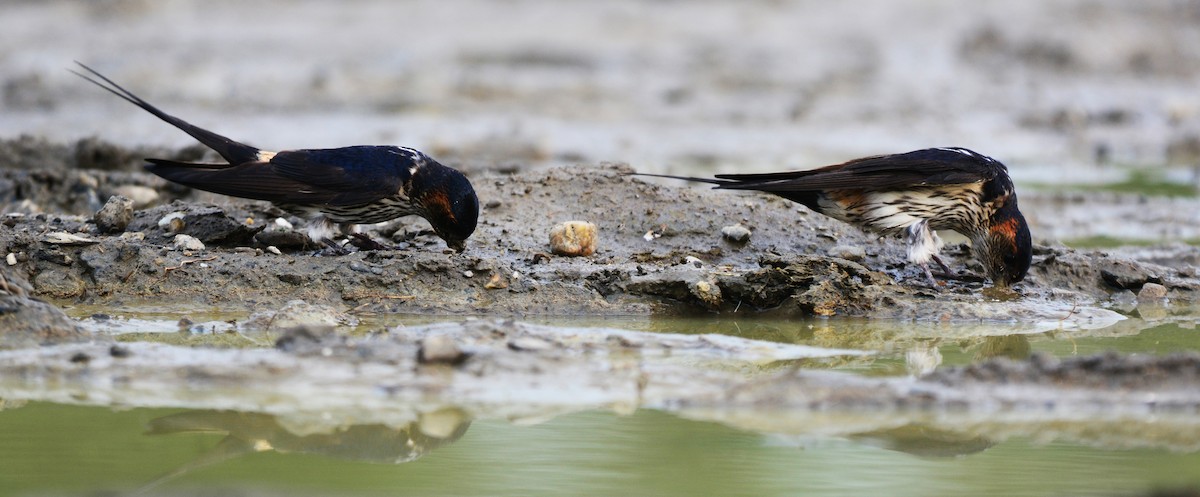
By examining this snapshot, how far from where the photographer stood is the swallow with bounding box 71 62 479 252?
629 centimetres

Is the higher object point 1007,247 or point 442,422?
point 1007,247

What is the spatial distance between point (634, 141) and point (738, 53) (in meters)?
6.80

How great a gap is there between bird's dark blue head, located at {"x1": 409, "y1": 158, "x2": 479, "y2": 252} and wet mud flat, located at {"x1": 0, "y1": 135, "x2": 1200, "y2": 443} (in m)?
0.20

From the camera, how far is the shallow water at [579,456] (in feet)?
11.4

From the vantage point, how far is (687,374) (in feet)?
14.9

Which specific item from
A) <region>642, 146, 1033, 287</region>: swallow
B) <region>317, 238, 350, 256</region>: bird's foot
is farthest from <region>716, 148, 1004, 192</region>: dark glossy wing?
<region>317, 238, 350, 256</region>: bird's foot

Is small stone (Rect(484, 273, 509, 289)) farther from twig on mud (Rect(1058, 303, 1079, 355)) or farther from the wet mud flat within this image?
twig on mud (Rect(1058, 303, 1079, 355))

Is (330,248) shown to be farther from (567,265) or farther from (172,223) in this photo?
(567,265)

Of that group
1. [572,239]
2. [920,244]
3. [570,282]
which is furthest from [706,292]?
[920,244]

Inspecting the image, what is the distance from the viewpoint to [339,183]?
6328 millimetres

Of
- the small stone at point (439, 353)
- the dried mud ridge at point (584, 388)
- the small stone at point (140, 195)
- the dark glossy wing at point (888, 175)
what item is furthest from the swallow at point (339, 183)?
the small stone at point (439, 353)

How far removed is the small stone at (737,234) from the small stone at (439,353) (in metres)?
2.78

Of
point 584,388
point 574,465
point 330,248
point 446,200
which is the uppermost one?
point 446,200

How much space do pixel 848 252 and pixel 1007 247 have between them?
2.63 ft
